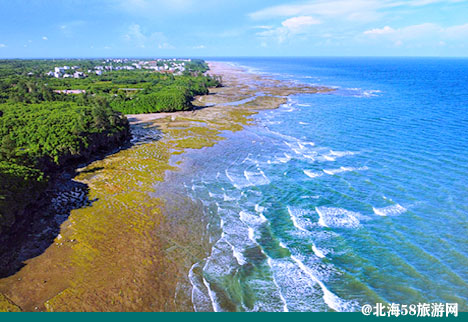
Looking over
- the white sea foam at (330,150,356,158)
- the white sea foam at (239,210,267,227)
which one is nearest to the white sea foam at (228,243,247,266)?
the white sea foam at (239,210,267,227)

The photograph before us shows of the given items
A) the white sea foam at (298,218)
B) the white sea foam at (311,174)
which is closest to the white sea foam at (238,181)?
the white sea foam at (298,218)

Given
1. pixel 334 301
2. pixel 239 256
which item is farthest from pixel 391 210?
pixel 239 256

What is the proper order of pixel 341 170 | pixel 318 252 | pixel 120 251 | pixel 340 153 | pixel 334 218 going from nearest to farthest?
1. pixel 318 252
2. pixel 120 251
3. pixel 334 218
4. pixel 341 170
5. pixel 340 153

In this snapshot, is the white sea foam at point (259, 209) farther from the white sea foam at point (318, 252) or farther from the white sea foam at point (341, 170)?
the white sea foam at point (341, 170)

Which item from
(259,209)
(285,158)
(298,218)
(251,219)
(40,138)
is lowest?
(251,219)

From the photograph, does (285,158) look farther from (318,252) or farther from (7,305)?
(7,305)

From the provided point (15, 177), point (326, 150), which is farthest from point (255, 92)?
point (15, 177)

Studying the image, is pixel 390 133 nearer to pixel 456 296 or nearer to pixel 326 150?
pixel 326 150
